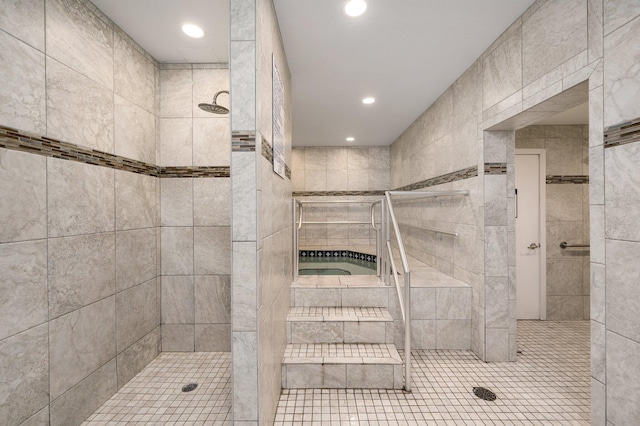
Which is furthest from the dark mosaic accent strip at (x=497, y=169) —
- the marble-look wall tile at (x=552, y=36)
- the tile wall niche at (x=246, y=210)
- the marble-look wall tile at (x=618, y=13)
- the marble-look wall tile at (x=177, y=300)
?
the marble-look wall tile at (x=177, y=300)


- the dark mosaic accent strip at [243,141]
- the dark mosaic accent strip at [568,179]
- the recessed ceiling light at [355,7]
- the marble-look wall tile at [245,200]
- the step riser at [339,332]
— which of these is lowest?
the step riser at [339,332]

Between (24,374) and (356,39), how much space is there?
300cm

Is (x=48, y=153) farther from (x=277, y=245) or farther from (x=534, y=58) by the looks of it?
(x=534, y=58)

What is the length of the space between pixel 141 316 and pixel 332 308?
5.58ft

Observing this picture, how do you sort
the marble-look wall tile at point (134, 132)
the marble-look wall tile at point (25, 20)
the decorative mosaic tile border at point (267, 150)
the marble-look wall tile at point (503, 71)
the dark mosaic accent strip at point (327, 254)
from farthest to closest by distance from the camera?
the dark mosaic accent strip at point (327, 254) → the marble-look wall tile at point (134, 132) → the marble-look wall tile at point (503, 71) → the decorative mosaic tile border at point (267, 150) → the marble-look wall tile at point (25, 20)

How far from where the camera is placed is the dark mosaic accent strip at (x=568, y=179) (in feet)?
12.5

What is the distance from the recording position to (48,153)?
168 cm

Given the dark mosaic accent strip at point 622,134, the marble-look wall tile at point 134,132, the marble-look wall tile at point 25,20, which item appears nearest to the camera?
the dark mosaic accent strip at point 622,134

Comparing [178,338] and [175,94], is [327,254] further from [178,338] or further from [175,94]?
[175,94]

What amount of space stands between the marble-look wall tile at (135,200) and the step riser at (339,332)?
157 centimetres

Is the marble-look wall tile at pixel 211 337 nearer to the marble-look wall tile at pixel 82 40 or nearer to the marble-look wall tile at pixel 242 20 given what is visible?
the marble-look wall tile at pixel 82 40

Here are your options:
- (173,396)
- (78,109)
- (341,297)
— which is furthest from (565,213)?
(78,109)

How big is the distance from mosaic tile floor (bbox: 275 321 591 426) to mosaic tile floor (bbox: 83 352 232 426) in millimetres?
501

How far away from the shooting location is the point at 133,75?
7.98 ft
